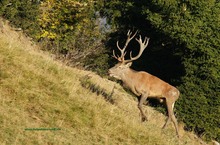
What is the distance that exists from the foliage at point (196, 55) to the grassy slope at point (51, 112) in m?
8.48

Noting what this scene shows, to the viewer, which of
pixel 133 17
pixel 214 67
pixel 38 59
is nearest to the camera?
pixel 38 59

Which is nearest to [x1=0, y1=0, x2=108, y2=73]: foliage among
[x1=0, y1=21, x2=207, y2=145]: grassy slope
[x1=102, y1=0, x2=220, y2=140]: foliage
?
[x1=102, y1=0, x2=220, y2=140]: foliage

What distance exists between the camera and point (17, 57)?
963 centimetres

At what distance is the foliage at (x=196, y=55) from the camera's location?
17531mm

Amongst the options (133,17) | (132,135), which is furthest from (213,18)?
(132,135)

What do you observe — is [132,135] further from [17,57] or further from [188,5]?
[188,5]

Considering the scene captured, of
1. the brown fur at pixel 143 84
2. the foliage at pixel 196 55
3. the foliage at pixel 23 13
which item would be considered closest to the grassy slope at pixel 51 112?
the brown fur at pixel 143 84

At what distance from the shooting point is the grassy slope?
7.14 meters

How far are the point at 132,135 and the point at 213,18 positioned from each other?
1080 centimetres

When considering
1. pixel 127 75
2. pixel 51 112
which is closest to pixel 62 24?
pixel 127 75

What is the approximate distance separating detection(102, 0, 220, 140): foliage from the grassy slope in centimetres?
848

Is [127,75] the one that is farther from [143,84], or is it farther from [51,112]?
[51,112]

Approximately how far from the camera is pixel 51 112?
801cm

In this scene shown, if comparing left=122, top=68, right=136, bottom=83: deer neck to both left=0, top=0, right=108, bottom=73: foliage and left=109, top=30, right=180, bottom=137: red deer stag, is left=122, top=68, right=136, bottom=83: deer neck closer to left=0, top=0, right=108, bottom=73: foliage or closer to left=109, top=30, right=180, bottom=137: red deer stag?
left=109, top=30, right=180, bottom=137: red deer stag
